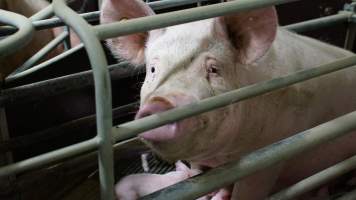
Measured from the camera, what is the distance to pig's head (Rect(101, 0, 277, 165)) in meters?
1.13

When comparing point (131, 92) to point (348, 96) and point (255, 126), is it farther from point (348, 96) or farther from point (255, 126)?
point (348, 96)

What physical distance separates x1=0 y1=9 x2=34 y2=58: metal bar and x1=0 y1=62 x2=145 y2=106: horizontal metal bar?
622mm

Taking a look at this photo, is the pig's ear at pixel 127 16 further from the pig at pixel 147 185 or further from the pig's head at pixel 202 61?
the pig at pixel 147 185

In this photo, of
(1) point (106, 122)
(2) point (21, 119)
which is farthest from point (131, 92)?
(1) point (106, 122)

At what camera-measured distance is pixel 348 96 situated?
5.92 ft

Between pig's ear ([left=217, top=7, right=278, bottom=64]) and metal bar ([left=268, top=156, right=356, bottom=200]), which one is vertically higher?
pig's ear ([left=217, top=7, right=278, bottom=64])

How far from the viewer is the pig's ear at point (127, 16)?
1.29m

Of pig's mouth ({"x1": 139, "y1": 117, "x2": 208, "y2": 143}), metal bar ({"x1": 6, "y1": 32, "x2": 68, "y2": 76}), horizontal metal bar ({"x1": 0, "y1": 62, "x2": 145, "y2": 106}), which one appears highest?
metal bar ({"x1": 6, "y1": 32, "x2": 68, "y2": 76})

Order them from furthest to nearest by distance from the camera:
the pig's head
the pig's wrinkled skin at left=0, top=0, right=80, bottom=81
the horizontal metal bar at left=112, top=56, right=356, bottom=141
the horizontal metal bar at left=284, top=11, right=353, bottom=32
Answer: the pig's wrinkled skin at left=0, top=0, right=80, bottom=81 < the horizontal metal bar at left=284, top=11, right=353, bottom=32 < the pig's head < the horizontal metal bar at left=112, top=56, right=356, bottom=141

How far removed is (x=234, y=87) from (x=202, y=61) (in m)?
0.17

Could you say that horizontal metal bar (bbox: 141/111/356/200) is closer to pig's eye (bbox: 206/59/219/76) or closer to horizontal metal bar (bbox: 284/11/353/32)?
pig's eye (bbox: 206/59/219/76)

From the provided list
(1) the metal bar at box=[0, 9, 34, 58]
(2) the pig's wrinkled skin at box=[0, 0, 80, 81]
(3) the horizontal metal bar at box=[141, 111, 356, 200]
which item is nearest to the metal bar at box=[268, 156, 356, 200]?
(3) the horizontal metal bar at box=[141, 111, 356, 200]

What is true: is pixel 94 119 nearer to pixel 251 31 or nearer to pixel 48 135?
pixel 48 135

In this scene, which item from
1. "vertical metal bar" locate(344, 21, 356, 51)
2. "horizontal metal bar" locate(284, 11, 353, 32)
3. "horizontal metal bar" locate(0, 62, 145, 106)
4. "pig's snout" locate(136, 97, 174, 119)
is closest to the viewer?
"pig's snout" locate(136, 97, 174, 119)
